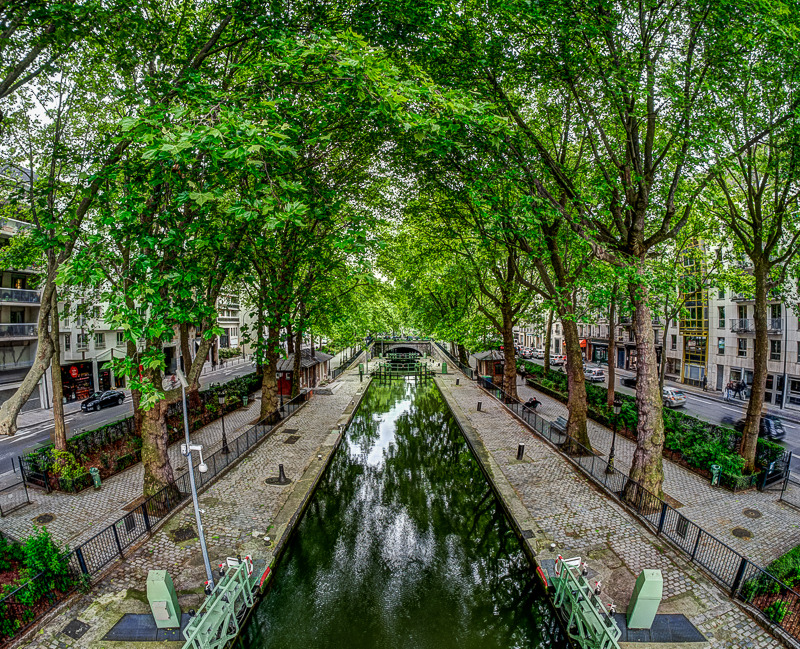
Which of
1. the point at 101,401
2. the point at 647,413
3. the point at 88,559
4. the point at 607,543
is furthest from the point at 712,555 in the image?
the point at 101,401

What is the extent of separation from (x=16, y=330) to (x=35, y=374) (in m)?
27.8

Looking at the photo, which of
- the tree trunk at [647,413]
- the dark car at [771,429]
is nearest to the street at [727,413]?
the dark car at [771,429]

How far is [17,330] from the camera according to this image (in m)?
26.9

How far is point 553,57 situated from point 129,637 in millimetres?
16463

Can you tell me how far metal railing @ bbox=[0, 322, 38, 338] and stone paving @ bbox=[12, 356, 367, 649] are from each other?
806 inches

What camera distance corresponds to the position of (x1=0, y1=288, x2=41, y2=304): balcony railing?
2586 cm

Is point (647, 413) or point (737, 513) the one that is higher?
point (647, 413)

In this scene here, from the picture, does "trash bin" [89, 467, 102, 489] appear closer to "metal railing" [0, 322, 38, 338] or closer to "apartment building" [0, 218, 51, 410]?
"metal railing" [0, 322, 38, 338]

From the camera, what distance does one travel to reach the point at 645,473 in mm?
12344

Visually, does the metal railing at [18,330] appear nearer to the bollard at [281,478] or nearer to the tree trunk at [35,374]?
the bollard at [281,478]

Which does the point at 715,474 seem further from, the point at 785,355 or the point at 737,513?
the point at 785,355

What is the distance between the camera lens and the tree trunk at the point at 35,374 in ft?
19.8

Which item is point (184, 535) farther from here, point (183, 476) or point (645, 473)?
point (645, 473)

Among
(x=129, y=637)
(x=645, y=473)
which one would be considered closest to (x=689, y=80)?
(x=645, y=473)
